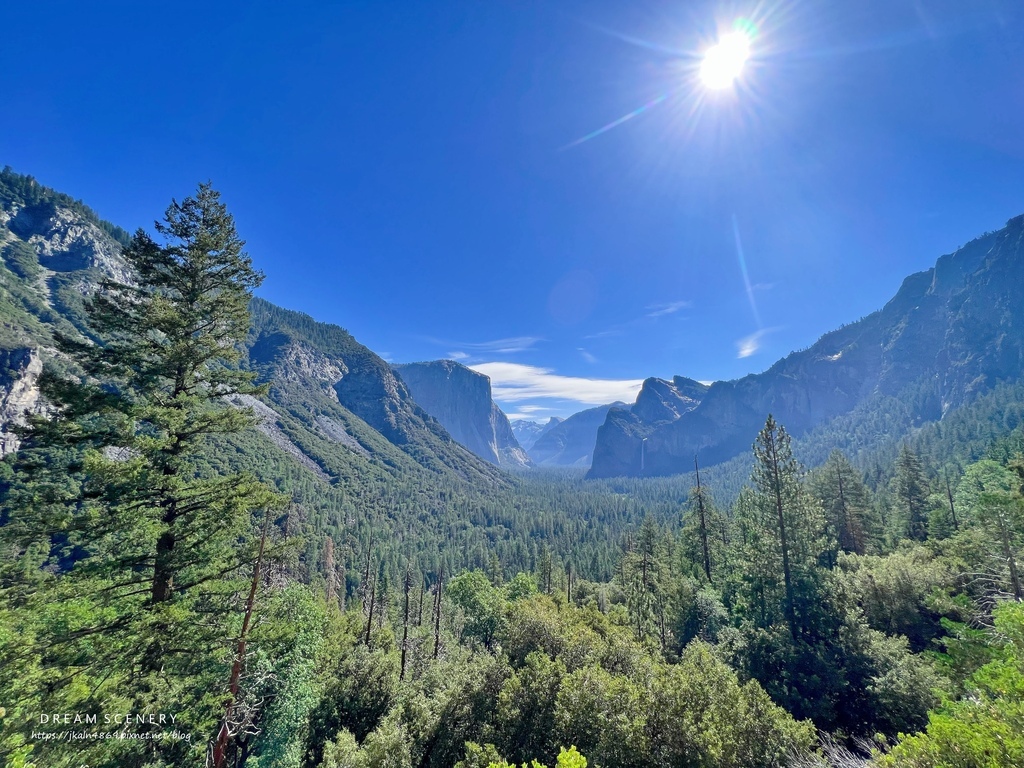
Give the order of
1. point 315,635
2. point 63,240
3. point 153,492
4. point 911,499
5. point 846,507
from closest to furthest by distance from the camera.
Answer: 1. point 153,492
2. point 315,635
3. point 846,507
4. point 911,499
5. point 63,240

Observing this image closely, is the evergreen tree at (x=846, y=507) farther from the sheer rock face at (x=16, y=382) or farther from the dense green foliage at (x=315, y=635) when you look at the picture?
the sheer rock face at (x=16, y=382)

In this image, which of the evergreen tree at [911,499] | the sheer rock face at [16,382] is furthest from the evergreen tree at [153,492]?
the sheer rock face at [16,382]

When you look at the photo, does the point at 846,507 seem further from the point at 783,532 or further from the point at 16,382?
the point at 16,382

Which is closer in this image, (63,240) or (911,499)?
(911,499)

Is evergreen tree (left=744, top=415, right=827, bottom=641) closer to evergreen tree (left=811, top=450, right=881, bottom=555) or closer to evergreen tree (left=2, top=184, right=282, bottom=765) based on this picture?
evergreen tree (left=811, top=450, right=881, bottom=555)

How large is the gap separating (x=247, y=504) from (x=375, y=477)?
19244 centimetres

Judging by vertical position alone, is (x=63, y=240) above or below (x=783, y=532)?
above

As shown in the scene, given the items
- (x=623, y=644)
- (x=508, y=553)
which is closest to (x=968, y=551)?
(x=623, y=644)

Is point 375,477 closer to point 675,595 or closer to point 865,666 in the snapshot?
point 675,595

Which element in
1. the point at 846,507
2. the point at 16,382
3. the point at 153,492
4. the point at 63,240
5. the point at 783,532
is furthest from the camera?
the point at 63,240

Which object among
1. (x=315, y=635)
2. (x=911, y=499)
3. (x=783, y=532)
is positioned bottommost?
(x=315, y=635)

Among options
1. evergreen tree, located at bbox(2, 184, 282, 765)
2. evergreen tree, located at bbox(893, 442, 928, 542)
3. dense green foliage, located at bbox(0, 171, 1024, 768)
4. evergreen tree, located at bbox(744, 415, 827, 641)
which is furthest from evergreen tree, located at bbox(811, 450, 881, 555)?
evergreen tree, located at bbox(2, 184, 282, 765)

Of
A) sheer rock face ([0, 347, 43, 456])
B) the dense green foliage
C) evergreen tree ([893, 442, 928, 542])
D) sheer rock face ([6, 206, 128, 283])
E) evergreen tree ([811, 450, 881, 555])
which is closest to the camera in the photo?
the dense green foliage

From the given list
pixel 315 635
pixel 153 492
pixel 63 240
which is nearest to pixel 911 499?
pixel 315 635
